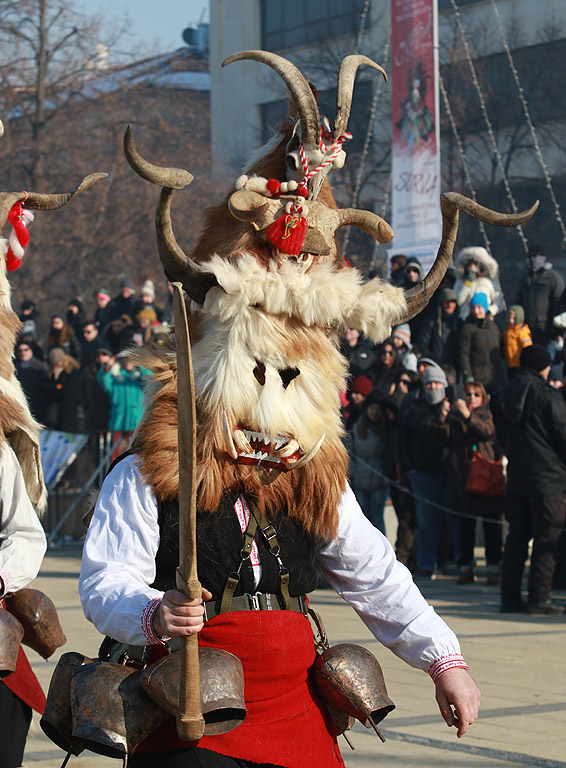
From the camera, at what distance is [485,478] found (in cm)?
968

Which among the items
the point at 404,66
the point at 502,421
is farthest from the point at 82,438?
the point at 404,66

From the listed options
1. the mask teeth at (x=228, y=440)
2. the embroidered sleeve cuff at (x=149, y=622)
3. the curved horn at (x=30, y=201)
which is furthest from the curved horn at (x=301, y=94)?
the embroidered sleeve cuff at (x=149, y=622)

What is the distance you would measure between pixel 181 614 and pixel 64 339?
41.3 feet

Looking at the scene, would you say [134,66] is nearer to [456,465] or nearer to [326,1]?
[326,1]

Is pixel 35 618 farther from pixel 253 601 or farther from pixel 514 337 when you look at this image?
pixel 514 337

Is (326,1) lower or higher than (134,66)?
higher

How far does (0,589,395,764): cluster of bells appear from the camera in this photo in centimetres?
266

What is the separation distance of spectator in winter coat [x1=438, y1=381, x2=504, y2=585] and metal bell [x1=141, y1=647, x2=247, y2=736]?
23.8 ft

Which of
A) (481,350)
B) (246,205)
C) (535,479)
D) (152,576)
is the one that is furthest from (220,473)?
(481,350)

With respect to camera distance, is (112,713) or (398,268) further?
(398,268)

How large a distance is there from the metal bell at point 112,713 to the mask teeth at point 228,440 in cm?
59

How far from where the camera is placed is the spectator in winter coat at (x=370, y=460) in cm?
1064

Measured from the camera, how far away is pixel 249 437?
301 centimetres

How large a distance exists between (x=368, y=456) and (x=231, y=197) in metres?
7.96
